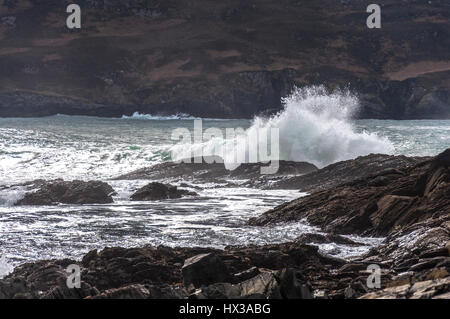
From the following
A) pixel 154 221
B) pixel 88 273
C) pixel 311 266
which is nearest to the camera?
pixel 88 273

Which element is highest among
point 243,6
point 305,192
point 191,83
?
point 243,6

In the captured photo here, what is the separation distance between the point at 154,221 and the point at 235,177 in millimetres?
9010

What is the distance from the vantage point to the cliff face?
73.4 meters

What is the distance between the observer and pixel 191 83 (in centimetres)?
7431

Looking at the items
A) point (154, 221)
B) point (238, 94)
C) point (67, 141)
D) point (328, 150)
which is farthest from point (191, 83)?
point (154, 221)

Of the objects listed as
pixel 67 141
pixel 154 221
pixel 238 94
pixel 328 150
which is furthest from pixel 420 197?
pixel 238 94

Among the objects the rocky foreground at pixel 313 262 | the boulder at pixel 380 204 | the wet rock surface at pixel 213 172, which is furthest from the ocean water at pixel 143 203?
the wet rock surface at pixel 213 172

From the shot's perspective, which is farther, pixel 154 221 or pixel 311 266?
pixel 154 221

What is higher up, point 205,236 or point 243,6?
point 243,6

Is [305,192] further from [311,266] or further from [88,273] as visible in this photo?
[88,273]

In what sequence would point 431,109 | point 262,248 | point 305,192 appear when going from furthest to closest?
point 431,109, point 305,192, point 262,248

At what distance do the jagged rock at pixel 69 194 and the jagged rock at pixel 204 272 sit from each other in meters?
9.28
